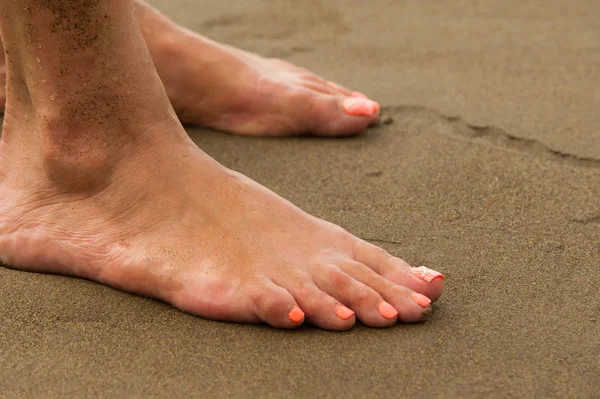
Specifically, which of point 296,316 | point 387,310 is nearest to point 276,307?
point 296,316

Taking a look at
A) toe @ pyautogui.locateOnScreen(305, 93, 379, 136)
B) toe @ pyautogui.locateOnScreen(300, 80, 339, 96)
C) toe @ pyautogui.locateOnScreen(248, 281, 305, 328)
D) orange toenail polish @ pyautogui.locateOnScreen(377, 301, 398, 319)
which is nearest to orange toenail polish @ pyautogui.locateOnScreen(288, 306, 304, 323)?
toe @ pyautogui.locateOnScreen(248, 281, 305, 328)

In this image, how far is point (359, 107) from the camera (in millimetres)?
1891

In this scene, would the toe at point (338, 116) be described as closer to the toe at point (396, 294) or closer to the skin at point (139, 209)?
the skin at point (139, 209)

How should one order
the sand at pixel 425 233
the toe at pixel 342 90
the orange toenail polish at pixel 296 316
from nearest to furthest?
the sand at pixel 425 233, the orange toenail polish at pixel 296 316, the toe at pixel 342 90

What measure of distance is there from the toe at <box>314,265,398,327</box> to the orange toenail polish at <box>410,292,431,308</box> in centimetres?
4

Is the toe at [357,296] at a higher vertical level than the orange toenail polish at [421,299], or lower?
lower

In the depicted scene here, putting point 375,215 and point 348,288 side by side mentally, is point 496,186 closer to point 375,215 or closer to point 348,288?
point 375,215

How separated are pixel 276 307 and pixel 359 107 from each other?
0.83 meters

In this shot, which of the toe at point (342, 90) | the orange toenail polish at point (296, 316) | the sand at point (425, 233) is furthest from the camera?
the toe at point (342, 90)

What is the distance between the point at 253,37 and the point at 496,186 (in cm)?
114

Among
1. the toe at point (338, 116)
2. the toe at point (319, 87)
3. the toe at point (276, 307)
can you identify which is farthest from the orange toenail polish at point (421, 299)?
the toe at point (319, 87)

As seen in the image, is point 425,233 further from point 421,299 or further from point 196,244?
point 196,244

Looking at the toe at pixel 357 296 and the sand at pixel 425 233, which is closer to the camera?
the sand at pixel 425 233

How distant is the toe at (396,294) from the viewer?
118 centimetres
